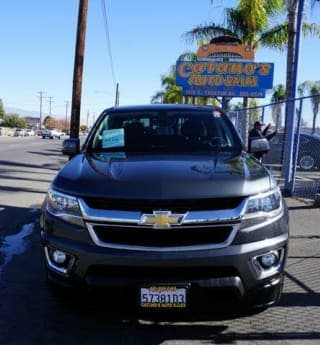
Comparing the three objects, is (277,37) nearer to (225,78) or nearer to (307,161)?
(225,78)

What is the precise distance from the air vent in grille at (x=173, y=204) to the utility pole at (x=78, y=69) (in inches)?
403

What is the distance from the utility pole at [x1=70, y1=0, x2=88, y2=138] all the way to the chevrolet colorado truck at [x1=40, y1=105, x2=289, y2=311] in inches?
392

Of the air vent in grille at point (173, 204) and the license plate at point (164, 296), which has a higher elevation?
the air vent in grille at point (173, 204)

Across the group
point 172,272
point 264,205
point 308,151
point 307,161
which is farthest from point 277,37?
point 172,272

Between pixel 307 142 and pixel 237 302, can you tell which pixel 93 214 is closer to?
pixel 237 302

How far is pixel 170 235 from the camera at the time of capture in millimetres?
3984

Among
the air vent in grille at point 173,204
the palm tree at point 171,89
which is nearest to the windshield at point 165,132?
the air vent in grille at point 173,204

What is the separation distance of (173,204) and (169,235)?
21cm

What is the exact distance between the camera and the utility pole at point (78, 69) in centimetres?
1418

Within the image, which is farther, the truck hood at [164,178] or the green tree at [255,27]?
the green tree at [255,27]

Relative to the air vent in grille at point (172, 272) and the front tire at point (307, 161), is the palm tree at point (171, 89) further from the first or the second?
the air vent in grille at point (172, 272)

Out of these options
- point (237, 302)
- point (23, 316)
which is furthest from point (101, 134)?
point (237, 302)

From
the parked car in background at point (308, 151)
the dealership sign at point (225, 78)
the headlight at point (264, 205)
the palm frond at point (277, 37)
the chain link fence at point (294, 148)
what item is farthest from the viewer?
the palm frond at point (277, 37)

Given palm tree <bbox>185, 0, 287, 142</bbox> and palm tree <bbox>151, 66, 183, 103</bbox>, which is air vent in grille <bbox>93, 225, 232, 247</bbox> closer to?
palm tree <bbox>185, 0, 287, 142</bbox>
